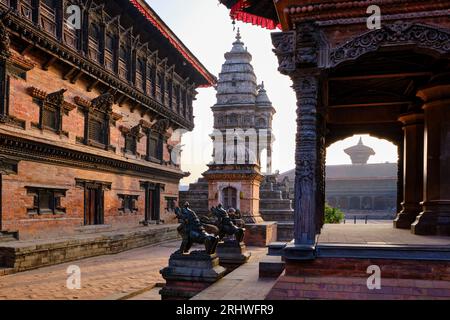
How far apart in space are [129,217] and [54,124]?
7.59 meters

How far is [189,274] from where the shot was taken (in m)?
8.36

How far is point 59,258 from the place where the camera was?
14625 millimetres

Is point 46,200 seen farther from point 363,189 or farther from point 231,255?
point 363,189

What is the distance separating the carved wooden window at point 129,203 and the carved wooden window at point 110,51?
6.29 meters

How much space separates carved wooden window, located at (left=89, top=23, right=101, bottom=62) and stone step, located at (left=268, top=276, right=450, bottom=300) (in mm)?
15650

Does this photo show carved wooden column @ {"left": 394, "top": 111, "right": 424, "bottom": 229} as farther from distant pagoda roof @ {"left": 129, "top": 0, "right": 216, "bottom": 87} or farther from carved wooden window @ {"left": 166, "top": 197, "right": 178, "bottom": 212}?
carved wooden window @ {"left": 166, "top": 197, "right": 178, "bottom": 212}

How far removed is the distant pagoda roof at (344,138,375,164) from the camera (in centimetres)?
6281

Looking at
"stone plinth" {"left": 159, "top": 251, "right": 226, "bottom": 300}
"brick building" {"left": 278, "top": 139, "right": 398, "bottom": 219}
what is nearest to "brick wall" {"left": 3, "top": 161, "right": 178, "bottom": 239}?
"stone plinth" {"left": 159, "top": 251, "right": 226, "bottom": 300}

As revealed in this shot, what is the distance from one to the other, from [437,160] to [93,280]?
8837mm

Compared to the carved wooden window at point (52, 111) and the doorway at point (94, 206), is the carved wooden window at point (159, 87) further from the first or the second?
the carved wooden window at point (52, 111)

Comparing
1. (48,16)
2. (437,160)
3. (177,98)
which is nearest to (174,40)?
(177,98)

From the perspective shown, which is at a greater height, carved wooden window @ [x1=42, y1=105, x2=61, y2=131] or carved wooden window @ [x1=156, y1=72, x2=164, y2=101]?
carved wooden window @ [x1=156, y1=72, x2=164, y2=101]

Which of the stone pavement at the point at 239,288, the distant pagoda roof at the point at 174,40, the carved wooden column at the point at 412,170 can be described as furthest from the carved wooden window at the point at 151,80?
the stone pavement at the point at 239,288

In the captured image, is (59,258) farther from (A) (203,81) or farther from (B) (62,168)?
(A) (203,81)
